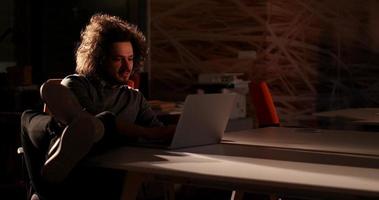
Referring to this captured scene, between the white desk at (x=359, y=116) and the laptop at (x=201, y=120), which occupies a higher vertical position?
the laptop at (x=201, y=120)

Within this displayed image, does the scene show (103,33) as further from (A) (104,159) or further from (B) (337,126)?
(B) (337,126)

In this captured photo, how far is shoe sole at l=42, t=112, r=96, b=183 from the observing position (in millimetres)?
1757

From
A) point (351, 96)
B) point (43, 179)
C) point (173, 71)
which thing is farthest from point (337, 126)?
point (43, 179)

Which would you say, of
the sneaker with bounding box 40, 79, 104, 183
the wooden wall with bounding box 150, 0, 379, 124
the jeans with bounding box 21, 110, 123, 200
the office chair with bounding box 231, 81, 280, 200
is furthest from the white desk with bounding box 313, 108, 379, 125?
the sneaker with bounding box 40, 79, 104, 183

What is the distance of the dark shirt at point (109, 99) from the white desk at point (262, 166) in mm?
349

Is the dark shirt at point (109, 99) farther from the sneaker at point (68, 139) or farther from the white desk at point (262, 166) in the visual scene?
the sneaker at point (68, 139)

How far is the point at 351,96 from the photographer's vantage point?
201 inches

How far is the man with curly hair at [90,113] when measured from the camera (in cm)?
179

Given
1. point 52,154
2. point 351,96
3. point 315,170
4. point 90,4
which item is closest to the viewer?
point 315,170

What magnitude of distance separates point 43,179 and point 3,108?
3659 mm

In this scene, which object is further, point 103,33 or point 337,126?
point 337,126

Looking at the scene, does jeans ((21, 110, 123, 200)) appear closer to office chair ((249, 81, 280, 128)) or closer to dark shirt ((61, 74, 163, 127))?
dark shirt ((61, 74, 163, 127))

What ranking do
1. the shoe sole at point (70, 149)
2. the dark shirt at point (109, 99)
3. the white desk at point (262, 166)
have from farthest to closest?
the dark shirt at point (109, 99) < the shoe sole at point (70, 149) < the white desk at point (262, 166)

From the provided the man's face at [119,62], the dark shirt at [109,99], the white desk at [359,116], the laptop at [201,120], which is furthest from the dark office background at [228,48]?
the laptop at [201,120]
